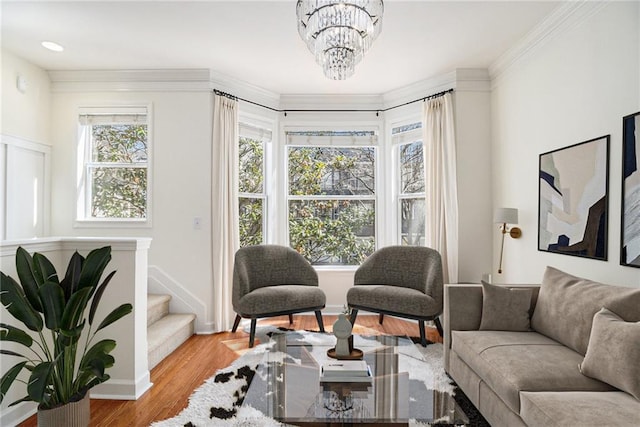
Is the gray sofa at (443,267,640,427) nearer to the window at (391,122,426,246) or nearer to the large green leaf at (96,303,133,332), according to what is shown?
the window at (391,122,426,246)

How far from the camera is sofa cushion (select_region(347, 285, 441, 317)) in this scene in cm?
356

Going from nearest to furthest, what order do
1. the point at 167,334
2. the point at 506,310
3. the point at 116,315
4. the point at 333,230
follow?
the point at 116,315, the point at 506,310, the point at 167,334, the point at 333,230

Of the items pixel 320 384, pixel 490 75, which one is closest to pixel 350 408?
pixel 320 384

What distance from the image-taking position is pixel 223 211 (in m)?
4.18

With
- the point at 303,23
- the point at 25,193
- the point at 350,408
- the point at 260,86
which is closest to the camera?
the point at 350,408

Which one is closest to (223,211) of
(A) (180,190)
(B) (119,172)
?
(A) (180,190)

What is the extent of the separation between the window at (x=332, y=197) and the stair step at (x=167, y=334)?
5.33 ft

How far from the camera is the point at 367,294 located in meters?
3.79

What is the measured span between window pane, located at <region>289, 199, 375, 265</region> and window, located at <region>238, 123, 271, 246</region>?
427mm

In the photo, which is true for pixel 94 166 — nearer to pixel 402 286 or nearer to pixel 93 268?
pixel 93 268

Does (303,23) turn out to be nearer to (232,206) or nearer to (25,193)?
(232,206)

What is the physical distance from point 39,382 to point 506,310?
2.74m

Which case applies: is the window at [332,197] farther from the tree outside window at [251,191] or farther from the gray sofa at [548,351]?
the gray sofa at [548,351]

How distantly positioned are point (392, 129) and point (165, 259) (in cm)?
314
